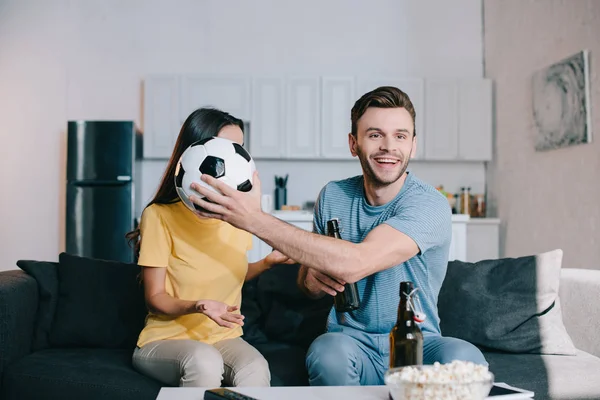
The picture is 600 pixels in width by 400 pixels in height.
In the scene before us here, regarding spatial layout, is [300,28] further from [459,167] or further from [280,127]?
[459,167]

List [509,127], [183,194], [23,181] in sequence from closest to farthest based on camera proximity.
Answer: [183,194] < [509,127] < [23,181]

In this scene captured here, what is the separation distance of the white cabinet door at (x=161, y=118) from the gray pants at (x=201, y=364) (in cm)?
349

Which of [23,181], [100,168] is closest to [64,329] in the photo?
[100,168]

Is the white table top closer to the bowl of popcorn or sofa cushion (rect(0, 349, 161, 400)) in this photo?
the bowl of popcorn

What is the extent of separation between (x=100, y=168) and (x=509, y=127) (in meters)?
3.34

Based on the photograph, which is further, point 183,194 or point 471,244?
point 471,244

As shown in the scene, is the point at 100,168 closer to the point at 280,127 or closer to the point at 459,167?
the point at 280,127

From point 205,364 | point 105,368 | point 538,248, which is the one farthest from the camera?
point 538,248

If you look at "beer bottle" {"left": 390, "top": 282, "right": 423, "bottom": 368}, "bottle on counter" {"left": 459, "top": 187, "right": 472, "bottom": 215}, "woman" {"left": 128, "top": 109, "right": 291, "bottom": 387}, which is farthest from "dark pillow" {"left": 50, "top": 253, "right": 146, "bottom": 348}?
"bottle on counter" {"left": 459, "top": 187, "right": 472, "bottom": 215}

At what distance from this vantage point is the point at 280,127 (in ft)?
17.5

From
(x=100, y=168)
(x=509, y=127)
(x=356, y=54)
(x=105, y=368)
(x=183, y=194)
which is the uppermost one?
(x=356, y=54)

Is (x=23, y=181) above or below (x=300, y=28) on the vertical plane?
below

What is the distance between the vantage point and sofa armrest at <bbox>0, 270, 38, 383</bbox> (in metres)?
2.10

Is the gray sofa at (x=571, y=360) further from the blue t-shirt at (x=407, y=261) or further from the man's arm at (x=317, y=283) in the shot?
the man's arm at (x=317, y=283)
